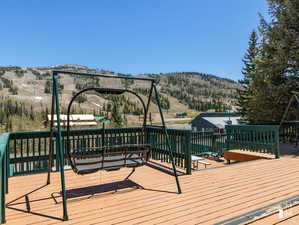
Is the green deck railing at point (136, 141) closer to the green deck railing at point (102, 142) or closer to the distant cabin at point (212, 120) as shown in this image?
the green deck railing at point (102, 142)

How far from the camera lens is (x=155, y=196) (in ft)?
10.4

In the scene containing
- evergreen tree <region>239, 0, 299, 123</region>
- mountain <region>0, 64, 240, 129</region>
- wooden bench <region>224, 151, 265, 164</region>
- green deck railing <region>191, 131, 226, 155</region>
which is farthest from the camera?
mountain <region>0, 64, 240, 129</region>

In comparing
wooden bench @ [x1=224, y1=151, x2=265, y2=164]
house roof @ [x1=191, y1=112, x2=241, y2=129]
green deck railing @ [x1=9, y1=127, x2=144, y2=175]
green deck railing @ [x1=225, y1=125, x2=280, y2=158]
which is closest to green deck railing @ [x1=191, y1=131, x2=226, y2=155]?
green deck railing @ [x1=225, y1=125, x2=280, y2=158]

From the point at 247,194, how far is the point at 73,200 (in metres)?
2.77

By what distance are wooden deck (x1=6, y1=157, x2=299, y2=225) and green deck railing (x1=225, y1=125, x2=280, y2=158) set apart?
143 cm

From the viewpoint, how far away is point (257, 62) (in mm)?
10945

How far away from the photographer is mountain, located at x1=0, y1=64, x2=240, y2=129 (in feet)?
152

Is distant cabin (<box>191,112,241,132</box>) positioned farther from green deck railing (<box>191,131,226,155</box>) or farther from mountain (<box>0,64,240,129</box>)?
green deck railing (<box>191,131,226,155</box>)

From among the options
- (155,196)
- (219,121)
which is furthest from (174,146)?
(219,121)

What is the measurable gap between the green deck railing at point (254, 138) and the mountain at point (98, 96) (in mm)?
27125

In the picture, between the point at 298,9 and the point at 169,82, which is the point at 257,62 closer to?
the point at 298,9

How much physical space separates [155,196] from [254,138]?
15.9 ft

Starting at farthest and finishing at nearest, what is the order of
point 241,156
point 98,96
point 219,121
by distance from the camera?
point 98,96 < point 219,121 < point 241,156

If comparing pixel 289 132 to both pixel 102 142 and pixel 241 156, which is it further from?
pixel 102 142
